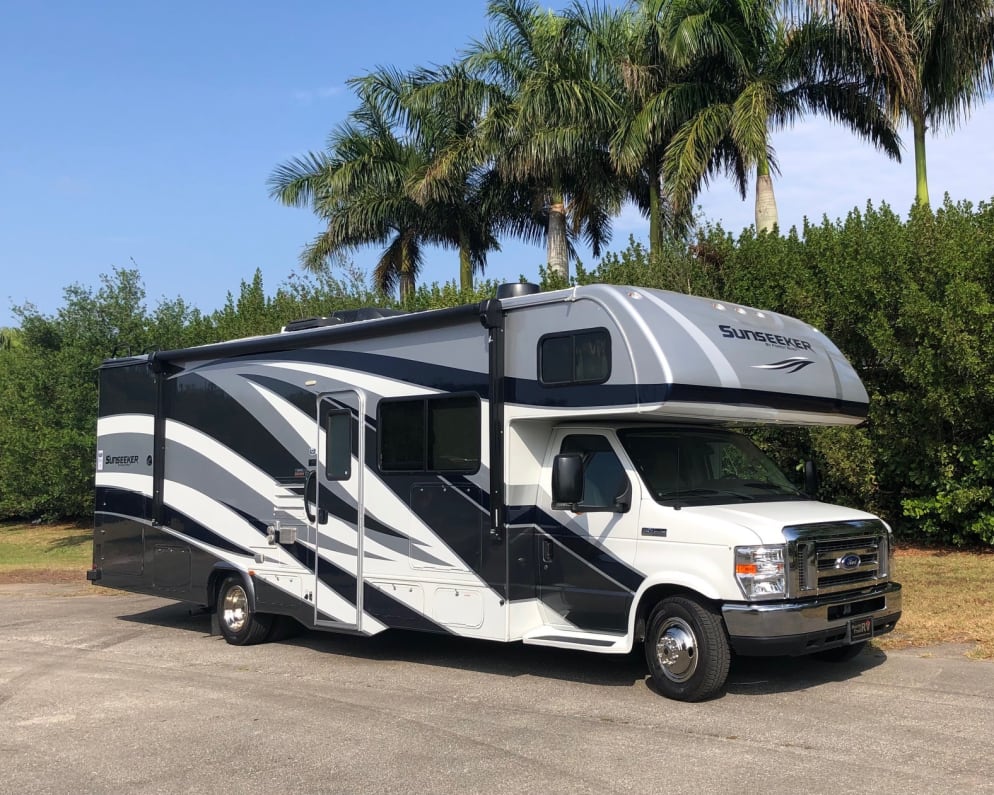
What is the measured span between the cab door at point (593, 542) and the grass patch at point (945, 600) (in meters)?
3.19

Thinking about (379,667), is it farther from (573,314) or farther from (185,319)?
(185,319)

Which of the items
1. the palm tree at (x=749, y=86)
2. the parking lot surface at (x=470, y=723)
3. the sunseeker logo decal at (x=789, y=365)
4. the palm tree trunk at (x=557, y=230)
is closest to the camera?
the parking lot surface at (x=470, y=723)

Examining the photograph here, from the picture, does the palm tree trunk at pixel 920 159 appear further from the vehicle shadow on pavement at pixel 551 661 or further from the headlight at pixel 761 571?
the headlight at pixel 761 571

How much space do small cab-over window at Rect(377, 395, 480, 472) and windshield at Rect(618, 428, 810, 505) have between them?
1.36 meters

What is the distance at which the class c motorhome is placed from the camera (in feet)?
25.3

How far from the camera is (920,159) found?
2042 cm

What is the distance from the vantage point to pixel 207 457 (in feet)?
37.0

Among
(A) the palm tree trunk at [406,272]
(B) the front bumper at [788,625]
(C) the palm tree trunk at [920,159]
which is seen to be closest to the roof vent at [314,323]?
(B) the front bumper at [788,625]

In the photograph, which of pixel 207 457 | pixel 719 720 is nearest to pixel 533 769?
pixel 719 720

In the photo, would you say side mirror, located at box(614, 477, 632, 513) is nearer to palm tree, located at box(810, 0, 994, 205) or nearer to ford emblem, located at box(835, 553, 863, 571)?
ford emblem, located at box(835, 553, 863, 571)

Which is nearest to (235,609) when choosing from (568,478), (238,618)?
(238,618)

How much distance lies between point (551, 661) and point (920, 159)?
15146mm

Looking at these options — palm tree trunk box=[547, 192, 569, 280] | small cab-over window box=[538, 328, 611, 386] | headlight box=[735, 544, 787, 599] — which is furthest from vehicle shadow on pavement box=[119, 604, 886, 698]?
palm tree trunk box=[547, 192, 569, 280]

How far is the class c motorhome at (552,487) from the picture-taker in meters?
7.72
